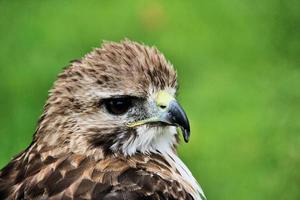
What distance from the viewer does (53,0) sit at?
10141mm

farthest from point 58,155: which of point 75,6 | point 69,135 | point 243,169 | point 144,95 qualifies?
point 75,6

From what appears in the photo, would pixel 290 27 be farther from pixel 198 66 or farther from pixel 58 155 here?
pixel 58 155

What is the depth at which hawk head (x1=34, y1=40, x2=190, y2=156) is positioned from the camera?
580cm

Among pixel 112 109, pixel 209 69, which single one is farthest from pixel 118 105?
pixel 209 69

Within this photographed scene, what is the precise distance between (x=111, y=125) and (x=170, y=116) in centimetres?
33

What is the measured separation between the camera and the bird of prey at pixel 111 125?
5676 mm

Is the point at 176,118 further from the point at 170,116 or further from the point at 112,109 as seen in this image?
the point at 112,109

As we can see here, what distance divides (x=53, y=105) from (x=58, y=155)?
323 mm

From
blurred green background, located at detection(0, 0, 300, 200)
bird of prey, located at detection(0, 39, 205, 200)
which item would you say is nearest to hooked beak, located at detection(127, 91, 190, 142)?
bird of prey, located at detection(0, 39, 205, 200)

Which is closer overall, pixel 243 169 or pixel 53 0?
pixel 243 169

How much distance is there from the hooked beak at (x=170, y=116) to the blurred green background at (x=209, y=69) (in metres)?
2.44

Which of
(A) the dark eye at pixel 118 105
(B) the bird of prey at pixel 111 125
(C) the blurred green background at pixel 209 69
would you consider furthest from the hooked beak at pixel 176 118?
(C) the blurred green background at pixel 209 69

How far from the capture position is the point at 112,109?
5.86 metres

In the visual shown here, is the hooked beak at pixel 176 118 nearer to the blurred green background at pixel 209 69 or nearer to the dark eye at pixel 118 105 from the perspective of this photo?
the dark eye at pixel 118 105
